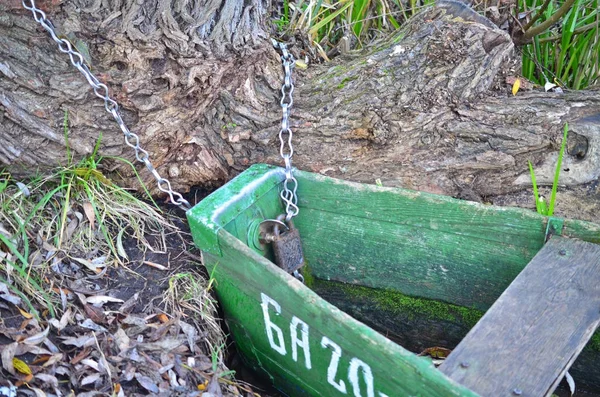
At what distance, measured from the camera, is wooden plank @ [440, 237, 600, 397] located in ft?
5.52

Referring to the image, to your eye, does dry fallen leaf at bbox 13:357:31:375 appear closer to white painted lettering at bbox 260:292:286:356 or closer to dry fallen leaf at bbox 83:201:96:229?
dry fallen leaf at bbox 83:201:96:229

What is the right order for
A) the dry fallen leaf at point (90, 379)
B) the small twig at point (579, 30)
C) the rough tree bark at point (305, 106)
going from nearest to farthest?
the dry fallen leaf at point (90, 379) → the rough tree bark at point (305, 106) → the small twig at point (579, 30)

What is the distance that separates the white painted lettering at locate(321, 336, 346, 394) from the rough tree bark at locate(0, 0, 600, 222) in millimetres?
836

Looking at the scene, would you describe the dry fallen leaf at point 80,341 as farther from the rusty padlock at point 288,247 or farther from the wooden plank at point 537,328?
the wooden plank at point 537,328

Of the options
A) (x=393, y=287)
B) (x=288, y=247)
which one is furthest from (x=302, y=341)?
(x=393, y=287)

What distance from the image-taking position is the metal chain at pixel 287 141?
2414mm

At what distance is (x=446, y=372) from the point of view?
168cm

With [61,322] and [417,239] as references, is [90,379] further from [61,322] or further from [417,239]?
[417,239]

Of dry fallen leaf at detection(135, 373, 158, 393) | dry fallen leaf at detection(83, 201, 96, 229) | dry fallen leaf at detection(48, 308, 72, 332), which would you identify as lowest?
dry fallen leaf at detection(135, 373, 158, 393)

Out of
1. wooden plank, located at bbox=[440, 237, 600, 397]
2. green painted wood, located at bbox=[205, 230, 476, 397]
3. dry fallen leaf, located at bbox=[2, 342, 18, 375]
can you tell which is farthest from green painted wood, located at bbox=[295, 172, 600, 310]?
dry fallen leaf, located at bbox=[2, 342, 18, 375]

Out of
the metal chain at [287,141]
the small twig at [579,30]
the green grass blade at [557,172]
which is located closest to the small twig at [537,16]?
the small twig at [579,30]

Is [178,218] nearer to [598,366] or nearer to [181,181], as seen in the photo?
[181,181]

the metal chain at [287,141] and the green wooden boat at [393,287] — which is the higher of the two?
the metal chain at [287,141]

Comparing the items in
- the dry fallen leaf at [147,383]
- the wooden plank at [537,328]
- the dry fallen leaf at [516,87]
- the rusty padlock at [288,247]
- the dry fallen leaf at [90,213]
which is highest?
the dry fallen leaf at [516,87]
